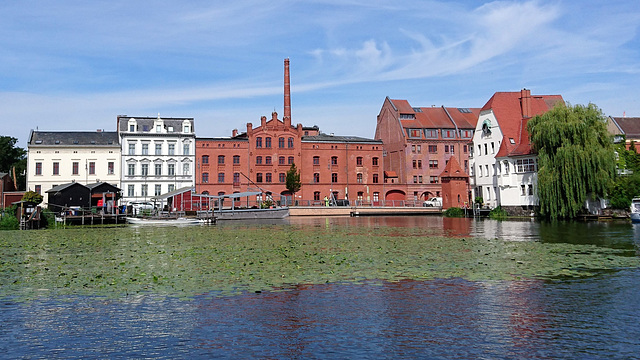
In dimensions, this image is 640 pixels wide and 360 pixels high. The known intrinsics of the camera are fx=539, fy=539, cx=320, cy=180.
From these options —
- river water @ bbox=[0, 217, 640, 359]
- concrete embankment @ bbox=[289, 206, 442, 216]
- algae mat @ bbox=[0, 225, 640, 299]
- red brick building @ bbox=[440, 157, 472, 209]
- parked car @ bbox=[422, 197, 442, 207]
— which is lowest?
river water @ bbox=[0, 217, 640, 359]

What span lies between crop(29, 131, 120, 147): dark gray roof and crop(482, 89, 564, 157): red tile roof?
5411 centimetres

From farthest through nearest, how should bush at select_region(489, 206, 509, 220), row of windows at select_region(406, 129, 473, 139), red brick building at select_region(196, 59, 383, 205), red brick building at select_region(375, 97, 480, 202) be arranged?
row of windows at select_region(406, 129, 473, 139)
red brick building at select_region(375, 97, 480, 202)
red brick building at select_region(196, 59, 383, 205)
bush at select_region(489, 206, 509, 220)

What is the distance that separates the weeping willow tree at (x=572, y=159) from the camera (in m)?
50.0

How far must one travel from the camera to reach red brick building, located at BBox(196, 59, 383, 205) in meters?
83.7

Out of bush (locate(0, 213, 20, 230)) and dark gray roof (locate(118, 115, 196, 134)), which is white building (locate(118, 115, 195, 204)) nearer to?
dark gray roof (locate(118, 115, 196, 134))

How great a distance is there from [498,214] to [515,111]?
17752 mm

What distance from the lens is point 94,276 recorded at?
17.4 metres

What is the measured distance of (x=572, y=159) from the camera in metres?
50.6

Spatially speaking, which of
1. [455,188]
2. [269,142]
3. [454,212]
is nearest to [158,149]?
[269,142]

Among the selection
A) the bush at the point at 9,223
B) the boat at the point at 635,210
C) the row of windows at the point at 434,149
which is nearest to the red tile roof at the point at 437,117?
the row of windows at the point at 434,149

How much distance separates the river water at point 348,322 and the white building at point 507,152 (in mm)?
49948

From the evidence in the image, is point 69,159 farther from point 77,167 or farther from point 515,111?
point 515,111

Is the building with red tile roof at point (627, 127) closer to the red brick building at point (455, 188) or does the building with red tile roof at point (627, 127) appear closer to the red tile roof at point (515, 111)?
the red tile roof at point (515, 111)

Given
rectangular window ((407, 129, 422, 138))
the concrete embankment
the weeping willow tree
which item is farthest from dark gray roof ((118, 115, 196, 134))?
the weeping willow tree
